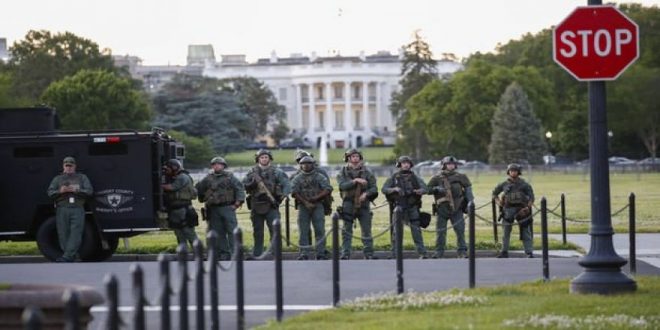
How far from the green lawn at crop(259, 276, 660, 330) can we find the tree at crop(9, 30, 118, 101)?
311ft

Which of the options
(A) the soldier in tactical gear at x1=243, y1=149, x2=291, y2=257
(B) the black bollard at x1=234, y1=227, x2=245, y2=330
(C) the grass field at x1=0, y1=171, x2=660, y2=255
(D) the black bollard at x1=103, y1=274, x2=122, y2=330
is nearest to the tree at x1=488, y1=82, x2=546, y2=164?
(C) the grass field at x1=0, y1=171, x2=660, y2=255

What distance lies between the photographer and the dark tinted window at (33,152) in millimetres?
27812

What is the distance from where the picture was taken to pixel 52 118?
29.6 metres

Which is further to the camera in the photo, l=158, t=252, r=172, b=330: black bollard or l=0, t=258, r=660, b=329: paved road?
l=0, t=258, r=660, b=329: paved road

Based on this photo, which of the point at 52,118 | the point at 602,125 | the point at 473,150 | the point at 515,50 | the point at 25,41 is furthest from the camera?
the point at 515,50

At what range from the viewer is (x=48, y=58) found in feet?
372

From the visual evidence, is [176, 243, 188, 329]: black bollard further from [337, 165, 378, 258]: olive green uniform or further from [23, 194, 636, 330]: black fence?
[337, 165, 378, 258]: olive green uniform

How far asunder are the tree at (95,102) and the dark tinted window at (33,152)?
68.2 m

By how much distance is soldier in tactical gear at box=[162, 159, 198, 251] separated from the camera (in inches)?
1097

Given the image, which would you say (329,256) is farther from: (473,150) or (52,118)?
(473,150)

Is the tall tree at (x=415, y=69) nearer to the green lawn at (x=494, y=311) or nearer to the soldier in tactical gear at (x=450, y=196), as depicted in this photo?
the soldier in tactical gear at (x=450, y=196)

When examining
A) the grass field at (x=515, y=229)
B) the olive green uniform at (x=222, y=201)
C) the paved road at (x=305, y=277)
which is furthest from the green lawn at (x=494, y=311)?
the grass field at (x=515, y=229)

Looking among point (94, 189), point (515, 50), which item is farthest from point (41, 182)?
point (515, 50)

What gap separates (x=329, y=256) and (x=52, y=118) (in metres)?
5.62
